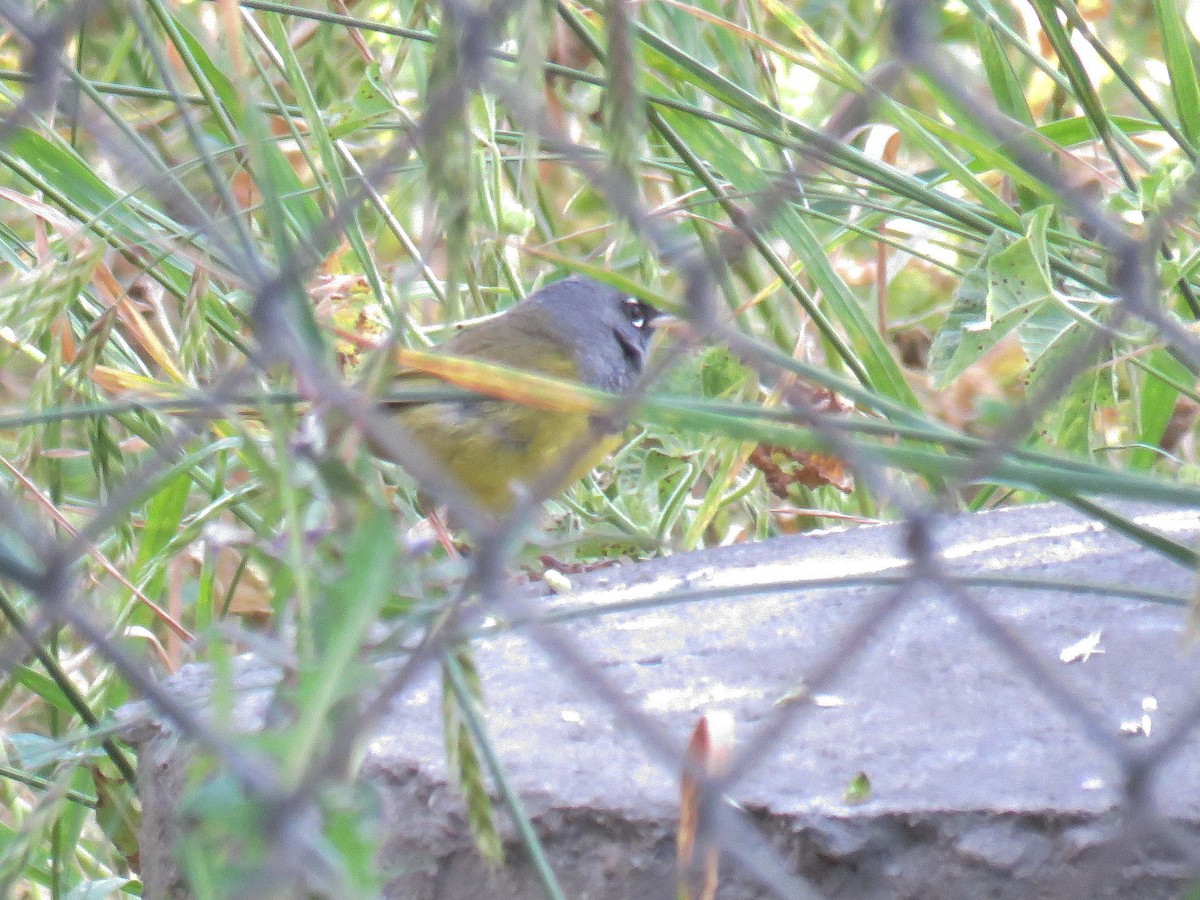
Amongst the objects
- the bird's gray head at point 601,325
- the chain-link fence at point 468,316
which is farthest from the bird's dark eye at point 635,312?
the chain-link fence at point 468,316

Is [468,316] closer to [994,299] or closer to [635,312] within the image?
[635,312]

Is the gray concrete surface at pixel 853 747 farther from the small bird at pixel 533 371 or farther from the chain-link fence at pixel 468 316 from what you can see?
the small bird at pixel 533 371

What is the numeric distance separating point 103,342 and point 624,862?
0.75 m

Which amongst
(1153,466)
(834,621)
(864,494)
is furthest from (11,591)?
(1153,466)

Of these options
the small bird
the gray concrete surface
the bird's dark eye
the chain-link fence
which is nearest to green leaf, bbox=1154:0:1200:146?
the chain-link fence

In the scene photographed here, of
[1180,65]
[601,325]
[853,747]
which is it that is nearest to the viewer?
[853,747]

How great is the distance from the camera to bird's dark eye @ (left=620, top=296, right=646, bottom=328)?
4.00 metres

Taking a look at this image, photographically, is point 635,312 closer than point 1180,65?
No

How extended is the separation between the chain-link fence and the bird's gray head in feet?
1.06

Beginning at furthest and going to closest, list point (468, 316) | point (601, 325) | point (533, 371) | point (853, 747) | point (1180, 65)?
point (601, 325), point (533, 371), point (468, 316), point (1180, 65), point (853, 747)

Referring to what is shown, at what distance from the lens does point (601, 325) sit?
13.0 feet

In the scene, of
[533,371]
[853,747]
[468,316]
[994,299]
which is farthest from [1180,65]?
[533,371]

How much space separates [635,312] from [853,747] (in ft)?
8.60

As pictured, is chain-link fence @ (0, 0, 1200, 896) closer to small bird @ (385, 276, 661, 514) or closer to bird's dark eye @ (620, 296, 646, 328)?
small bird @ (385, 276, 661, 514)
